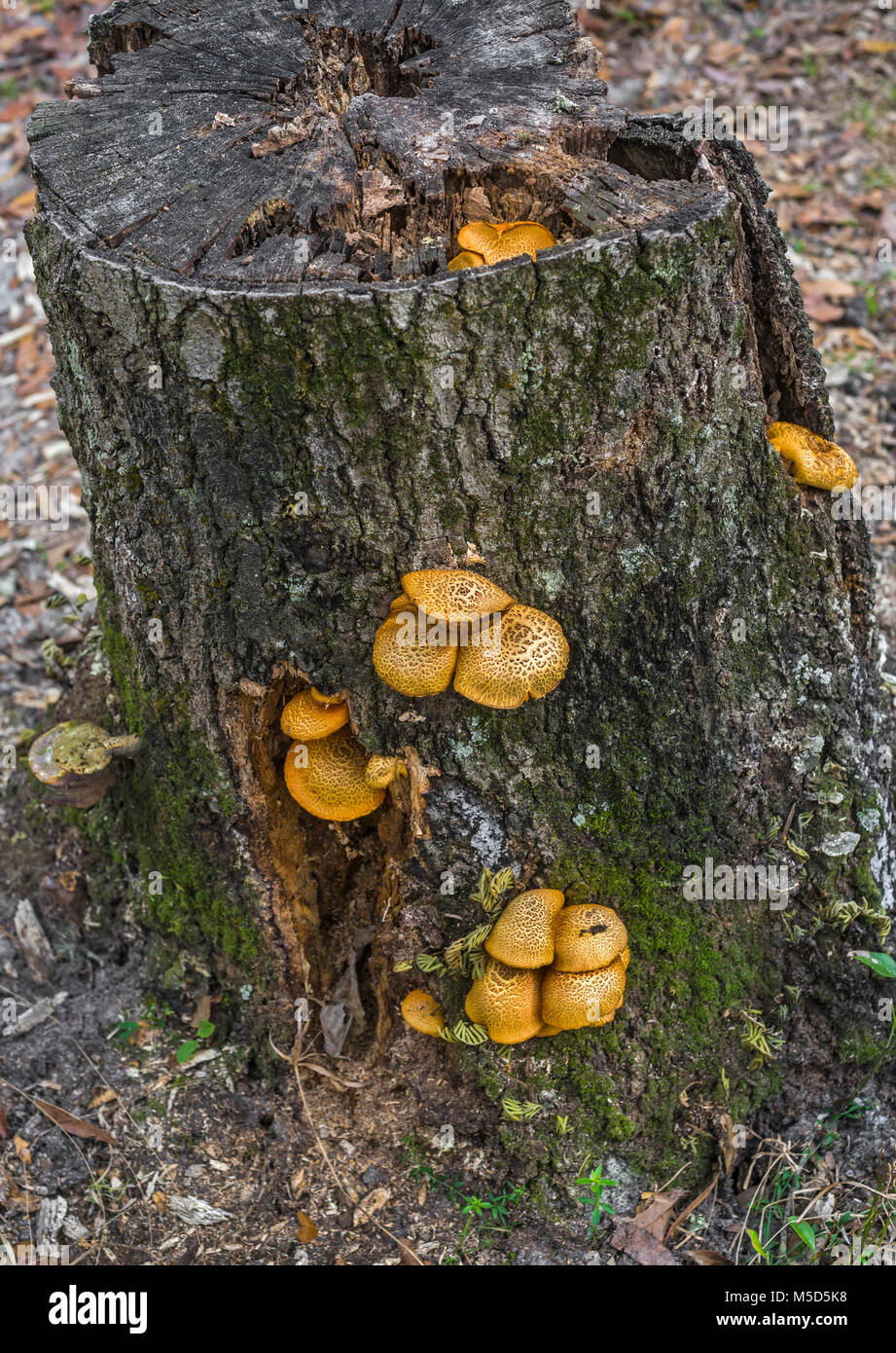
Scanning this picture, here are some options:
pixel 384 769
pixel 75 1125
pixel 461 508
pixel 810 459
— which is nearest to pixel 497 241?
pixel 461 508

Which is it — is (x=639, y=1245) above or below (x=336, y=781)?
below

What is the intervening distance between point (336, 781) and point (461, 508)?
3.64 feet

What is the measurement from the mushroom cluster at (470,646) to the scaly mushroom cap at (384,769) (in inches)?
14.4

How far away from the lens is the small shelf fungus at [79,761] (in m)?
4.20

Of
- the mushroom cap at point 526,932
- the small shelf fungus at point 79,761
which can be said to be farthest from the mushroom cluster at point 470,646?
the small shelf fungus at point 79,761

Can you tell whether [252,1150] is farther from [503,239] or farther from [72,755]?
[503,239]

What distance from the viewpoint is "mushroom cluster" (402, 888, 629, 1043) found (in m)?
3.54

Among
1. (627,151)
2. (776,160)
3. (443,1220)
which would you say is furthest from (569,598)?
(776,160)

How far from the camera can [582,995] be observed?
3559 millimetres

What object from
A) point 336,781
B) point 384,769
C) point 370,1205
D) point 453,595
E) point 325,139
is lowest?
point 370,1205

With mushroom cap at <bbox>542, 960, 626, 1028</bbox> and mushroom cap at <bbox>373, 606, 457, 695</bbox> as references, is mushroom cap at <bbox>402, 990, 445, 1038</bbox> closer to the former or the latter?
mushroom cap at <bbox>542, 960, 626, 1028</bbox>

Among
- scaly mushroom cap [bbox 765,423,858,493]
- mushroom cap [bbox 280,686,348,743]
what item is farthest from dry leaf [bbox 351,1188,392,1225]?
scaly mushroom cap [bbox 765,423,858,493]

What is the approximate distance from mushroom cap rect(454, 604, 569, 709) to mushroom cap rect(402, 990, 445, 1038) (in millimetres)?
1303

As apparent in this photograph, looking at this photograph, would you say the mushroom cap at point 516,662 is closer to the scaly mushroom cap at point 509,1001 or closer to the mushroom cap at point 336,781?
the mushroom cap at point 336,781
